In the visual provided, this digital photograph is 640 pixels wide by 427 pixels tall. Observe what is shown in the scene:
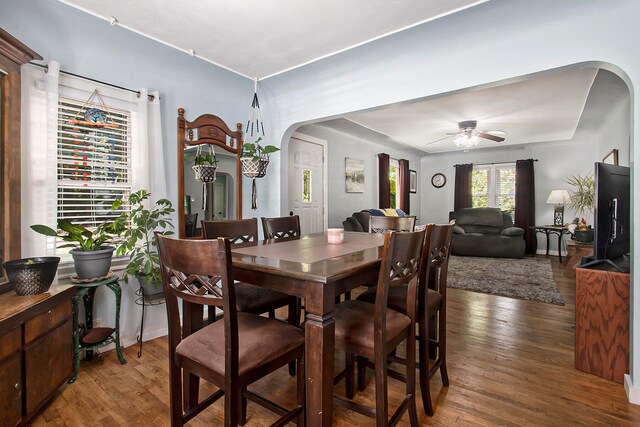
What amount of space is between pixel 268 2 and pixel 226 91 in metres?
1.33

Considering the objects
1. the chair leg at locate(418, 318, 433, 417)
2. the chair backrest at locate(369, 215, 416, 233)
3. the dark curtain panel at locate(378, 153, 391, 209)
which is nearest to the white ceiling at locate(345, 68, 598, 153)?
the dark curtain panel at locate(378, 153, 391, 209)

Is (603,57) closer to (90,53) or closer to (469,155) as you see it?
(90,53)

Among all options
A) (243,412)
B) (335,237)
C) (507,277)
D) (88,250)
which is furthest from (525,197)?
(88,250)

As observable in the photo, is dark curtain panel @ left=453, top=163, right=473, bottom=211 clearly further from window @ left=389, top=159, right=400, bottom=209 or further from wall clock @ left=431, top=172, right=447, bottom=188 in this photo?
window @ left=389, top=159, right=400, bottom=209

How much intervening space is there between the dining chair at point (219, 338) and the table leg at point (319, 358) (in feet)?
0.55

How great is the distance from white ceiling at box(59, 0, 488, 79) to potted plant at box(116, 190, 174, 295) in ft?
4.07

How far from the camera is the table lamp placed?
20.2 ft

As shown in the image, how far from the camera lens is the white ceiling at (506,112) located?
354 cm

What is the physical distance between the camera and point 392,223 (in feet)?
9.20

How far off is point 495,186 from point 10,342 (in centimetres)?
833

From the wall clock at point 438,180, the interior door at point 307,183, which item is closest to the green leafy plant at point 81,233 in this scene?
the interior door at point 307,183

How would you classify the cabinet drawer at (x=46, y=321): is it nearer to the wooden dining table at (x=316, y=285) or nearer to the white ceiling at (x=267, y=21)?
the wooden dining table at (x=316, y=285)

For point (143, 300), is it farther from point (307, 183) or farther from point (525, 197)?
point (525, 197)

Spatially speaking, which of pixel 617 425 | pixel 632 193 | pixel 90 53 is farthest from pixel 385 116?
pixel 617 425
